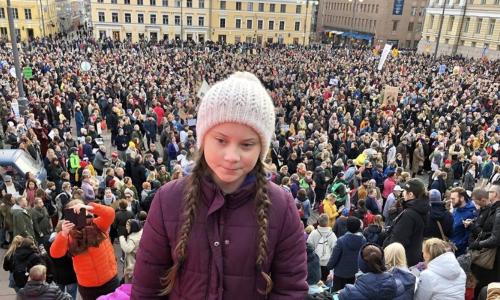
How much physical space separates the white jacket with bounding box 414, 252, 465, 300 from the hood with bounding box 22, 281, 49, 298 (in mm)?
3660

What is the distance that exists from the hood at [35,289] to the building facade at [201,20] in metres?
60.6

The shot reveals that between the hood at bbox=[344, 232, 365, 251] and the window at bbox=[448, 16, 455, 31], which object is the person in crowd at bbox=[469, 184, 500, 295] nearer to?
the hood at bbox=[344, 232, 365, 251]

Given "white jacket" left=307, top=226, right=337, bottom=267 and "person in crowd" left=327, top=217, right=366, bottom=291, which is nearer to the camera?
"person in crowd" left=327, top=217, right=366, bottom=291

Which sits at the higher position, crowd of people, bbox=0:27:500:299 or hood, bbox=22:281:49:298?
hood, bbox=22:281:49:298

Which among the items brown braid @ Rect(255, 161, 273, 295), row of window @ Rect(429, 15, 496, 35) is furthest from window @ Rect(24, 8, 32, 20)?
brown braid @ Rect(255, 161, 273, 295)

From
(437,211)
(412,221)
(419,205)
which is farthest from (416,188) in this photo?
(437,211)

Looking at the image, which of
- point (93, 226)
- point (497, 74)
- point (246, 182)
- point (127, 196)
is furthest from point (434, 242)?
point (497, 74)

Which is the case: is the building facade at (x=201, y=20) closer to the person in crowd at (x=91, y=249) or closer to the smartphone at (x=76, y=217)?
the person in crowd at (x=91, y=249)

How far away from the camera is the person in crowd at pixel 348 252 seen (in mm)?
5586

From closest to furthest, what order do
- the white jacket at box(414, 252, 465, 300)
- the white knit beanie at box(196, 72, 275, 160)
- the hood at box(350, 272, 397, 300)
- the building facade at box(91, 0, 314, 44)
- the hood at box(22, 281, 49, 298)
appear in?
the white knit beanie at box(196, 72, 275, 160), the hood at box(350, 272, 397, 300), the white jacket at box(414, 252, 465, 300), the hood at box(22, 281, 49, 298), the building facade at box(91, 0, 314, 44)

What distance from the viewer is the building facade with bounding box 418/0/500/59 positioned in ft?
167

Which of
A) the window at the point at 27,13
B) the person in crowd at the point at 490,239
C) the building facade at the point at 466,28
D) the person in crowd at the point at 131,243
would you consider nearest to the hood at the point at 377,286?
the person in crowd at the point at 490,239

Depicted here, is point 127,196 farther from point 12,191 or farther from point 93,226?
point 93,226

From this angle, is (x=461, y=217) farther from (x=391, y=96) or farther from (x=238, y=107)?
(x=391, y=96)
